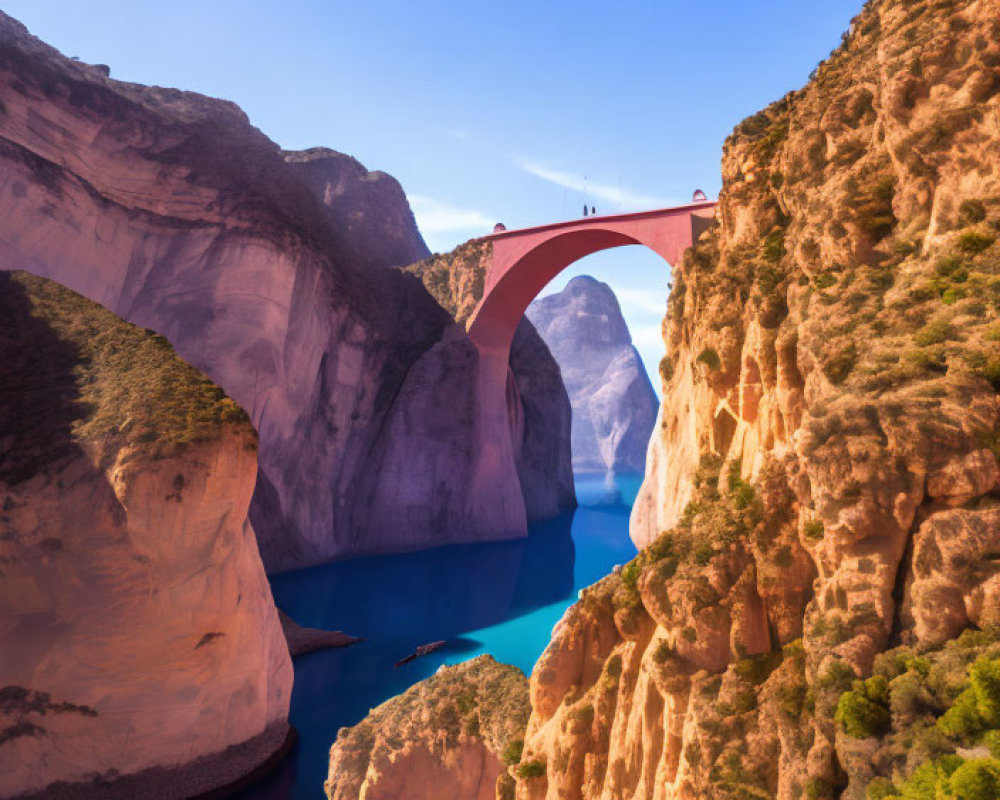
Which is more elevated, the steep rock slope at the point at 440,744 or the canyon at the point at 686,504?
the canyon at the point at 686,504

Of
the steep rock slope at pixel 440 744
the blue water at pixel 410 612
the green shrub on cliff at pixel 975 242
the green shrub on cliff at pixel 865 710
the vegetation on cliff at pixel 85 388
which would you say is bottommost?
the blue water at pixel 410 612

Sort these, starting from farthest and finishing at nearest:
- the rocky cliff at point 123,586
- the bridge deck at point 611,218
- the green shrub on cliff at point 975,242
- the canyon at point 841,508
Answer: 1. the bridge deck at point 611,218
2. the rocky cliff at point 123,586
3. the green shrub on cliff at point 975,242
4. the canyon at point 841,508

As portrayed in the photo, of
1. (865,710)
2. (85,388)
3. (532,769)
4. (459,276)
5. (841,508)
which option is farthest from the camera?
(459,276)

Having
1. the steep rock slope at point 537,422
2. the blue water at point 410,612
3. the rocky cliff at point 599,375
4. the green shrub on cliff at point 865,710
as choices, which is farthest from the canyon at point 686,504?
the rocky cliff at point 599,375

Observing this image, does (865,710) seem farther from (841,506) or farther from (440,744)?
(440,744)

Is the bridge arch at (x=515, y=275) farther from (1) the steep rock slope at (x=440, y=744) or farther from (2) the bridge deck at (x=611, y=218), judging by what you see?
(1) the steep rock slope at (x=440, y=744)

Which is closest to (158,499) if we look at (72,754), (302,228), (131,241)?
(72,754)

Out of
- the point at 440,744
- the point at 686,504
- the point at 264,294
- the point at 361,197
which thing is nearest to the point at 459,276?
the point at 264,294
